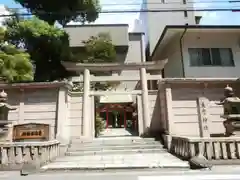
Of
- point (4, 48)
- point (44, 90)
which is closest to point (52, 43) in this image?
point (4, 48)

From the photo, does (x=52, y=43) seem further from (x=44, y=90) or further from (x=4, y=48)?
(x=44, y=90)

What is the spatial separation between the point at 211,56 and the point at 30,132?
11.6 metres

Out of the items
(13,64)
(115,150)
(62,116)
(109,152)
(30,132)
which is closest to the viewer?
(30,132)

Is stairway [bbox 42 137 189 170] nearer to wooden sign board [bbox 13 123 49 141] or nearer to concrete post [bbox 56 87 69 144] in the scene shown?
concrete post [bbox 56 87 69 144]

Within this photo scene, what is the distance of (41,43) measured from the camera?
41.1 feet

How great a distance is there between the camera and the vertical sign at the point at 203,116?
406 inches

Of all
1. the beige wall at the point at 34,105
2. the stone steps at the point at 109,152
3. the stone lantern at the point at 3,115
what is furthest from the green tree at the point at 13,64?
the stone steps at the point at 109,152

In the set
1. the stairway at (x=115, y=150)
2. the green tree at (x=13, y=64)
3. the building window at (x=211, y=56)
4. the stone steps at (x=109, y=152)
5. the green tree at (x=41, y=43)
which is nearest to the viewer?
the stairway at (x=115, y=150)

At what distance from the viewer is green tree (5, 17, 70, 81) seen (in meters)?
12.0

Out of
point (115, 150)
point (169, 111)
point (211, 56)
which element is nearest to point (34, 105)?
point (115, 150)

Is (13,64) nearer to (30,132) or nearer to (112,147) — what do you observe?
(30,132)

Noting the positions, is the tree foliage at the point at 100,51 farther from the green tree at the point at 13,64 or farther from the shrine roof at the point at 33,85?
the shrine roof at the point at 33,85

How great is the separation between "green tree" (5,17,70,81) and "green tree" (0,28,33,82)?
910 mm

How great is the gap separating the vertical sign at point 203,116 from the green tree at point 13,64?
8.65 meters
